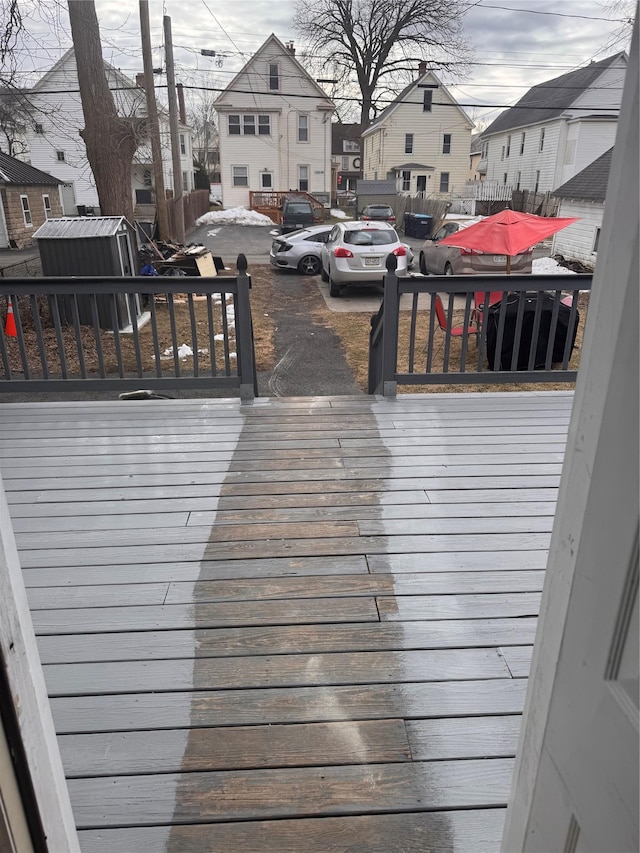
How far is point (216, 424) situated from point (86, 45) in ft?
27.7

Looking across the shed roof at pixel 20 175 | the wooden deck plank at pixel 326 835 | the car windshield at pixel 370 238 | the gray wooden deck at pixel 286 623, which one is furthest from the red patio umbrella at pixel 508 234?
the shed roof at pixel 20 175

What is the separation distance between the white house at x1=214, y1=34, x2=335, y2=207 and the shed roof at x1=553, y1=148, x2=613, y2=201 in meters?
18.7

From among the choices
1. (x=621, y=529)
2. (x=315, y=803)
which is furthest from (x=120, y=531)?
(x=621, y=529)

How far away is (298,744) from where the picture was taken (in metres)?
1.70

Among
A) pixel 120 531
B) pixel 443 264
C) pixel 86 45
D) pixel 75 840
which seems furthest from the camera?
pixel 443 264

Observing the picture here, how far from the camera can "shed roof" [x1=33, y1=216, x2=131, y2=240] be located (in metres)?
8.14

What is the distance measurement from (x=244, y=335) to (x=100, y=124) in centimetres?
764

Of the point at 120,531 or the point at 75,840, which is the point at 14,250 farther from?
the point at 75,840

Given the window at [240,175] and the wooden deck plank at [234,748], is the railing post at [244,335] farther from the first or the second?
the window at [240,175]

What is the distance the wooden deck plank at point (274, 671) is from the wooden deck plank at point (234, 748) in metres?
0.16

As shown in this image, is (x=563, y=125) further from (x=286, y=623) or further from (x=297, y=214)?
(x=286, y=623)

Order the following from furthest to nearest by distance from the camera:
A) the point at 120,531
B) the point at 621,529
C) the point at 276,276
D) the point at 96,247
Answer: the point at 276,276 → the point at 96,247 → the point at 120,531 → the point at 621,529

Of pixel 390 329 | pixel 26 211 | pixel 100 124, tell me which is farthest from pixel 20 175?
pixel 390 329

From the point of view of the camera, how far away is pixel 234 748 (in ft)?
5.55
